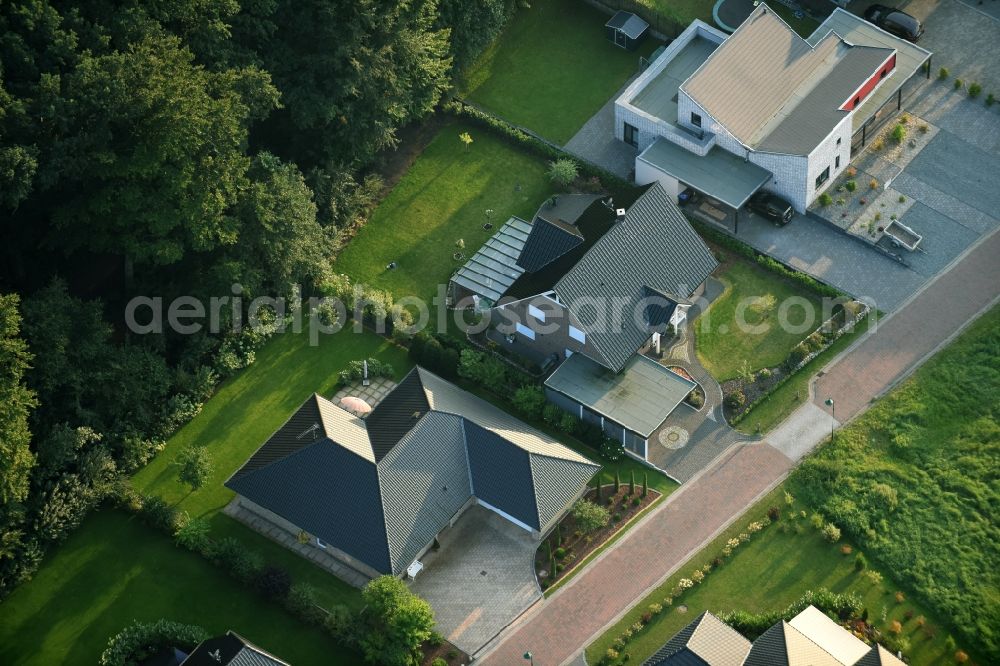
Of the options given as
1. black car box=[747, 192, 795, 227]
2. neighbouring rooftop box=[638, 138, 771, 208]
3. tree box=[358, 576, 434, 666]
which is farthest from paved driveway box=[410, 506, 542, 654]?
black car box=[747, 192, 795, 227]

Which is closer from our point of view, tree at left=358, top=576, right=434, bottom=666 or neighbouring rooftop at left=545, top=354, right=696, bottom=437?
tree at left=358, top=576, right=434, bottom=666

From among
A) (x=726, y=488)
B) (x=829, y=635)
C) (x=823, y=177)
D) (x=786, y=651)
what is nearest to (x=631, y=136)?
(x=823, y=177)

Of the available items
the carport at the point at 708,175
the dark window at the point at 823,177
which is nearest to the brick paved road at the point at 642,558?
the carport at the point at 708,175

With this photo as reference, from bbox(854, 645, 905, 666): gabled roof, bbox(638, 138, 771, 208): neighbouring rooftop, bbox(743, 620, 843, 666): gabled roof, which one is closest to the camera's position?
bbox(854, 645, 905, 666): gabled roof

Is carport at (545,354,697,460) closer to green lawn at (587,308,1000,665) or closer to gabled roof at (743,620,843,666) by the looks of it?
green lawn at (587,308,1000,665)

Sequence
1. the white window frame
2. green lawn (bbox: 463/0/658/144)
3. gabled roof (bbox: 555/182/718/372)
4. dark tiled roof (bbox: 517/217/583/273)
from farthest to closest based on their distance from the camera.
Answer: green lawn (bbox: 463/0/658/144), the white window frame, dark tiled roof (bbox: 517/217/583/273), gabled roof (bbox: 555/182/718/372)

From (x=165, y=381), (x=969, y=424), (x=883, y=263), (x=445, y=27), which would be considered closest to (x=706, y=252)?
(x=883, y=263)
